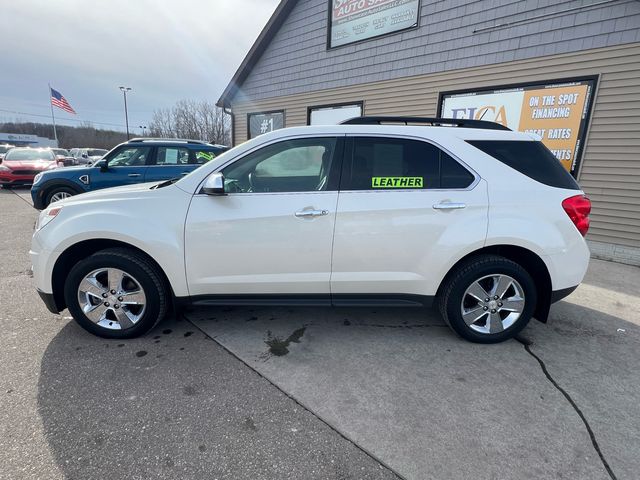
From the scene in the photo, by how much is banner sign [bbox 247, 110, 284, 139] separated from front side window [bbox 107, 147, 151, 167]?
4.26 meters

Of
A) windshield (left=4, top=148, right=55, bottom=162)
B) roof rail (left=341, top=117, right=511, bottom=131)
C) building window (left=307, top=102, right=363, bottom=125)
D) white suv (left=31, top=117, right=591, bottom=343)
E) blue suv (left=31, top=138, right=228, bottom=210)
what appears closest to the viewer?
white suv (left=31, top=117, right=591, bottom=343)

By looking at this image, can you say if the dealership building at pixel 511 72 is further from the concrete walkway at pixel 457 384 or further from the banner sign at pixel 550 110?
the concrete walkway at pixel 457 384

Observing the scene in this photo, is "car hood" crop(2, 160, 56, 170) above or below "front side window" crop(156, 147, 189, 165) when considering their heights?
below

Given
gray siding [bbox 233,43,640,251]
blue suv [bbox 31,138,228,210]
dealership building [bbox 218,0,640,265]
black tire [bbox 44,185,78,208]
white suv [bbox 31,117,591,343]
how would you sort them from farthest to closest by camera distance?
black tire [bbox 44,185,78,208] → blue suv [bbox 31,138,228,210] → dealership building [bbox 218,0,640,265] → gray siding [bbox 233,43,640,251] → white suv [bbox 31,117,591,343]

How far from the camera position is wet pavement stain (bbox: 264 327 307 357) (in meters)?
2.93

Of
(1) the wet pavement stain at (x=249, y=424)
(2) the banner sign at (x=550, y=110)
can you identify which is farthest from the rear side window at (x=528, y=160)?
(2) the banner sign at (x=550, y=110)

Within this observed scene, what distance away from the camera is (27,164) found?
13.5 metres

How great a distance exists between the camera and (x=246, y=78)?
11.9 meters

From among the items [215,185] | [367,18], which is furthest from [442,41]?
[215,185]

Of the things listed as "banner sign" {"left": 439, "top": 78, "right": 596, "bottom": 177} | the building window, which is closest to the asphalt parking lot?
"banner sign" {"left": 439, "top": 78, "right": 596, "bottom": 177}

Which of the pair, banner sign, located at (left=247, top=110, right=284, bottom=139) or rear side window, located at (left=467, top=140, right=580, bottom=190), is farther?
banner sign, located at (left=247, top=110, right=284, bottom=139)

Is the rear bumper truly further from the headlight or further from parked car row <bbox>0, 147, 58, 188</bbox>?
parked car row <bbox>0, 147, 58, 188</bbox>

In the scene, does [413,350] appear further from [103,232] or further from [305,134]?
[103,232]

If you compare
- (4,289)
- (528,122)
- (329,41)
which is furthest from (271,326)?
(329,41)
